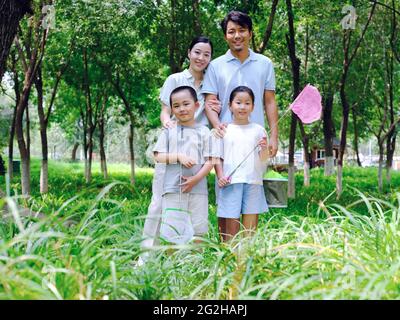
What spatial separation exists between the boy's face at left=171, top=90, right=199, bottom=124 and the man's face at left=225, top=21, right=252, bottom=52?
53 cm

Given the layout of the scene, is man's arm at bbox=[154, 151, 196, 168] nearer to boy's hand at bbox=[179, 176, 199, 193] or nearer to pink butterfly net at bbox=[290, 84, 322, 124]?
boy's hand at bbox=[179, 176, 199, 193]

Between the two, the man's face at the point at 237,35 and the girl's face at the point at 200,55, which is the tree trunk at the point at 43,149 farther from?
the man's face at the point at 237,35

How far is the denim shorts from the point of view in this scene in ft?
13.9

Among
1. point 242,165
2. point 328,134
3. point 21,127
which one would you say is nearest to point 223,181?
point 242,165

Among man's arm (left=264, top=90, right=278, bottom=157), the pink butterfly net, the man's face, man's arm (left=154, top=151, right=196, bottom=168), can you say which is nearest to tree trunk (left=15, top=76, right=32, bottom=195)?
man's arm (left=154, top=151, right=196, bottom=168)

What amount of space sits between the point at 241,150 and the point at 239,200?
0.34 m

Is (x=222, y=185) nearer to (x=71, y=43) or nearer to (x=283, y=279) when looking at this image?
(x=283, y=279)

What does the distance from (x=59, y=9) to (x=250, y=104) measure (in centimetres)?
908

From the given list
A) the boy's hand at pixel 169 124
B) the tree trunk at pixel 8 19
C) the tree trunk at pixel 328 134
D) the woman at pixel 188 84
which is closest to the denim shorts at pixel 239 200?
the woman at pixel 188 84

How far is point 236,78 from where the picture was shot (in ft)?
14.3
